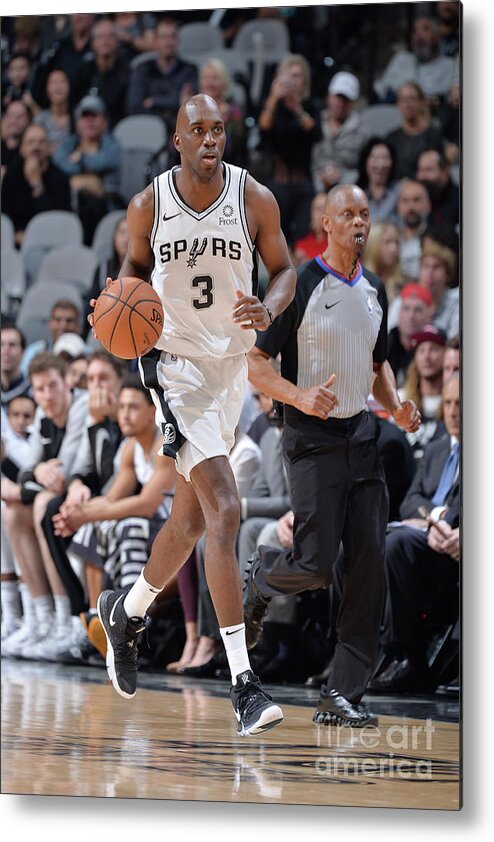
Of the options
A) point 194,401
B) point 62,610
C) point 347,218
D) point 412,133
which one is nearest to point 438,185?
point 412,133

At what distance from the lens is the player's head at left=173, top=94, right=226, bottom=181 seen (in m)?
4.11

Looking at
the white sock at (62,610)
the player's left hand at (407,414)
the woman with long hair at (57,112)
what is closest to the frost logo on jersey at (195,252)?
the player's left hand at (407,414)

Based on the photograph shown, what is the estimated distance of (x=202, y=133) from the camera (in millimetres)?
4129

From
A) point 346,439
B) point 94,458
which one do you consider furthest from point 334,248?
point 94,458

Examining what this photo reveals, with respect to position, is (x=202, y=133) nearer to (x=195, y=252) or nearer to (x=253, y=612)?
(x=195, y=252)

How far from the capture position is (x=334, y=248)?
15.3ft

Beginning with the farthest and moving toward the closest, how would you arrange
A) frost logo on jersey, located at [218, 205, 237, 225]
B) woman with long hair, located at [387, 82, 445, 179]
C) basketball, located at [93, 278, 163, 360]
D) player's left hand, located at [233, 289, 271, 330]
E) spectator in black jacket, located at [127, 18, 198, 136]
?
spectator in black jacket, located at [127, 18, 198, 136]
woman with long hair, located at [387, 82, 445, 179]
frost logo on jersey, located at [218, 205, 237, 225]
basketball, located at [93, 278, 163, 360]
player's left hand, located at [233, 289, 271, 330]

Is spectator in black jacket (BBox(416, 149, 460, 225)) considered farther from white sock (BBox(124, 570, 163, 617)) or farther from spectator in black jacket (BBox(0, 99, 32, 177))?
white sock (BBox(124, 570, 163, 617))

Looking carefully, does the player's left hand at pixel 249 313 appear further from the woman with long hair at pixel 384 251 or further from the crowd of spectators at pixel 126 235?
the woman with long hair at pixel 384 251

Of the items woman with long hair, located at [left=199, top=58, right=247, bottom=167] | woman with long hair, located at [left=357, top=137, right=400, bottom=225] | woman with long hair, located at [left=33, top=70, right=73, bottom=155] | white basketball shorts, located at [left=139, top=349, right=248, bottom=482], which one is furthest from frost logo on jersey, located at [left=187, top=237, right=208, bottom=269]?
woman with long hair, located at [left=33, top=70, right=73, bottom=155]

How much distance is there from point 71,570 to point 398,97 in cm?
265

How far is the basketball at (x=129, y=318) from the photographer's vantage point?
13.3ft

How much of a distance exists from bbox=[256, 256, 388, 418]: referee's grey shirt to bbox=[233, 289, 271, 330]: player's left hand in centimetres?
67

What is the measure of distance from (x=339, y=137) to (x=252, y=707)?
3.05 metres
